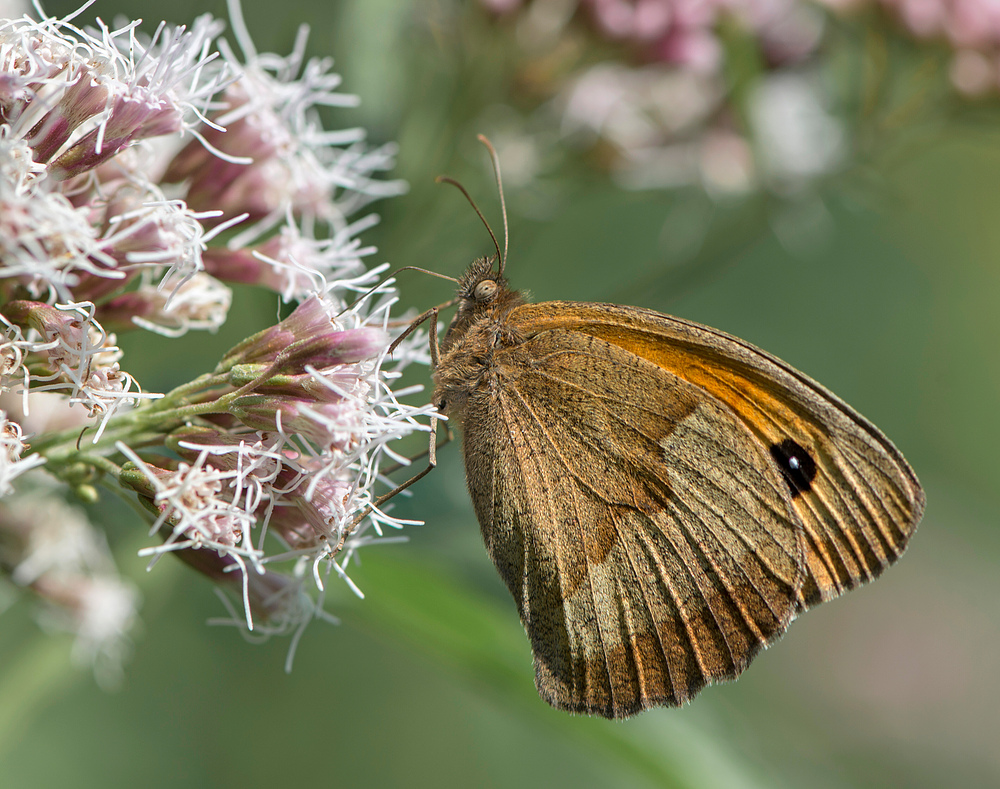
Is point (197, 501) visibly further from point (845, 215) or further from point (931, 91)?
point (845, 215)

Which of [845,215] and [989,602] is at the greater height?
[845,215]

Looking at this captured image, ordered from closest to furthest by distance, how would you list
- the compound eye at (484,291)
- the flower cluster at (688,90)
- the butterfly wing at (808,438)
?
1. the butterfly wing at (808,438)
2. the compound eye at (484,291)
3. the flower cluster at (688,90)

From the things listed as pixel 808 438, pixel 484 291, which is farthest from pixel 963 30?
pixel 484 291

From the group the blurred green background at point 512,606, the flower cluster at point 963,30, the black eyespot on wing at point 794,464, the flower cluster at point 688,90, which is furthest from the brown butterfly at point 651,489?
the flower cluster at point 963,30

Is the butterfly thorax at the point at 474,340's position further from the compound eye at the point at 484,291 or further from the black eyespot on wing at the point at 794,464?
the black eyespot on wing at the point at 794,464

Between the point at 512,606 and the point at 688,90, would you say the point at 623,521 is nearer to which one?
the point at 512,606

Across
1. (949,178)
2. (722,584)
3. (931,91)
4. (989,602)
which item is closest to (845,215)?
(949,178)

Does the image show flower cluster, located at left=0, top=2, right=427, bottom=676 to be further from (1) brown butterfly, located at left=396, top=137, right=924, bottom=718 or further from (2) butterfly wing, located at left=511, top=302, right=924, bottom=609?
(2) butterfly wing, located at left=511, top=302, right=924, bottom=609
